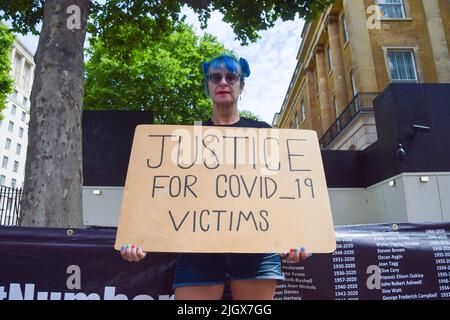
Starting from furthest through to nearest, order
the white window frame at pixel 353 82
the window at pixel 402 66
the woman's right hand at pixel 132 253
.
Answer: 1. the white window frame at pixel 353 82
2. the window at pixel 402 66
3. the woman's right hand at pixel 132 253

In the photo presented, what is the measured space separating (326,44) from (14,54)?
58.1 meters

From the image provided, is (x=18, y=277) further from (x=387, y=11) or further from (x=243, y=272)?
(x=387, y=11)

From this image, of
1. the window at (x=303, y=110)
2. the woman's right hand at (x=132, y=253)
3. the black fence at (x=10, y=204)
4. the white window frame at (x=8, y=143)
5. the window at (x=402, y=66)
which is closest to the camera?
the woman's right hand at (x=132, y=253)

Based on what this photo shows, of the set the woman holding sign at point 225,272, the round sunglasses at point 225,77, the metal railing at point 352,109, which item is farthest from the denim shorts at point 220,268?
the metal railing at point 352,109

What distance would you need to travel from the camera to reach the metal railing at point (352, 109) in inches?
821

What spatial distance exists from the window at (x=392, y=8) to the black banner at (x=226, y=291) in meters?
23.6

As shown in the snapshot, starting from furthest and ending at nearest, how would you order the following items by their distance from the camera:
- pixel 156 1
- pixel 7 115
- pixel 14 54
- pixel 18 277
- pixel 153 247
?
pixel 14 54 → pixel 7 115 → pixel 156 1 → pixel 18 277 → pixel 153 247

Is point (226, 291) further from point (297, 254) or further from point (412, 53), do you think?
point (412, 53)

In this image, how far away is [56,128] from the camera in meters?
4.99

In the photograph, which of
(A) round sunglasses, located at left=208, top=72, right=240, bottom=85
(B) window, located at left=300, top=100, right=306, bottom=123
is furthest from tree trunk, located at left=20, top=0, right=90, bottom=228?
(B) window, located at left=300, top=100, right=306, bottom=123

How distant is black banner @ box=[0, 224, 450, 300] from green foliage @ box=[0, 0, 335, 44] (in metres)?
6.22

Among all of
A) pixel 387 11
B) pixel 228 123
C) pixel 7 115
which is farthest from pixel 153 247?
pixel 7 115

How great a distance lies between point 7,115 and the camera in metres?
59.4

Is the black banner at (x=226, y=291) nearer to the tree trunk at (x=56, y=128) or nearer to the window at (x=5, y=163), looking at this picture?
the tree trunk at (x=56, y=128)
